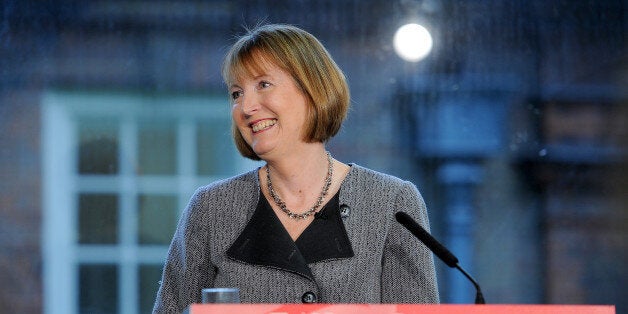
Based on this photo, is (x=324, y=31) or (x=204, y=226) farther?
(x=324, y=31)

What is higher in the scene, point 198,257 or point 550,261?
point 198,257

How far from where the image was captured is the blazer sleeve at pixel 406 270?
182 cm

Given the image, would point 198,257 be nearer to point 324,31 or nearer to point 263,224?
point 263,224

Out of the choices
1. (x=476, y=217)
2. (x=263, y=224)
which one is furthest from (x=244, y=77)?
(x=476, y=217)

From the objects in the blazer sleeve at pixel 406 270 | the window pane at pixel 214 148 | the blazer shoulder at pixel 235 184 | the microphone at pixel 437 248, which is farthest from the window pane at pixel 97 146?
the microphone at pixel 437 248

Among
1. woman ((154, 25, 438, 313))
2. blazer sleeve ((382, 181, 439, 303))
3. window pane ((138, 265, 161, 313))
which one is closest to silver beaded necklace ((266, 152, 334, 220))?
woman ((154, 25, 438, 313))

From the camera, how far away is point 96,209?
3119 mm

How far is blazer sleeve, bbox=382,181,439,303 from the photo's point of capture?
1.82 metres

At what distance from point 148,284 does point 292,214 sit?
142cm

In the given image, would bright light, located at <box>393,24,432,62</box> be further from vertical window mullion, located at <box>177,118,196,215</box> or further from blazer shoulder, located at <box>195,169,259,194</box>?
blazer shoulder, located at <box>195,169,259,194</box>

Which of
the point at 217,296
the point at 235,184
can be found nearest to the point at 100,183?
the point at 235,184

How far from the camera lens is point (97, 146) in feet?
10.3

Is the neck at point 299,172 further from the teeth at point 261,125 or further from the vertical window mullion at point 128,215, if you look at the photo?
the vertical window mullion at point 128,215

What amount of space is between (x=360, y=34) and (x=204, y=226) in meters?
1.40
